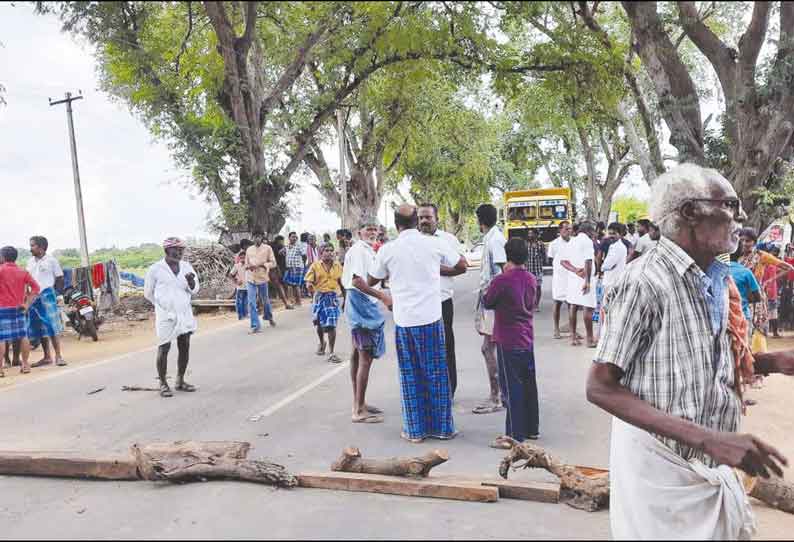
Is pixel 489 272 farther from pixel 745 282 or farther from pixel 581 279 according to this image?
pixel 581 279

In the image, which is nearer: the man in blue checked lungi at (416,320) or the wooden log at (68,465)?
the wooden log at (68,465)

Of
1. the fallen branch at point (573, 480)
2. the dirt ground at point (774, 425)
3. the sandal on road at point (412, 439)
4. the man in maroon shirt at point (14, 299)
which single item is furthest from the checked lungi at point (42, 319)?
the dirt ground at point (774, 425)

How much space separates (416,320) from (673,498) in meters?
3.17

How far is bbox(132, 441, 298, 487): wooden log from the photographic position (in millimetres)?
3701

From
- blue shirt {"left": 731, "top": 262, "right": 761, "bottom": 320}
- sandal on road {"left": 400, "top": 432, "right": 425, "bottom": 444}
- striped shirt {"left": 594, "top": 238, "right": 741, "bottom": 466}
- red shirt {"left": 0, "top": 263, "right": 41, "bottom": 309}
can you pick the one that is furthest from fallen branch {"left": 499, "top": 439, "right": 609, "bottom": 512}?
red shirt {"left": 0, "top": 263, "right": 41, "bottom": 309}

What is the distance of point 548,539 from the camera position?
7.57 ft

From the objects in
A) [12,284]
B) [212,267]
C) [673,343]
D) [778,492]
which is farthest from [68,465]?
[212,267]

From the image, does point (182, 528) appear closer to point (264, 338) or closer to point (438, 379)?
point (438, 379)

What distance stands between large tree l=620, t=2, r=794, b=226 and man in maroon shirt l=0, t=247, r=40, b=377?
27.7 feet

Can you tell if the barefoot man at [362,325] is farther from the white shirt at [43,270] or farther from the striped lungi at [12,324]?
the white shirt at [43,270]

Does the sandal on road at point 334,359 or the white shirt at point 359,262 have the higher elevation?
the white shirt at point 359,262

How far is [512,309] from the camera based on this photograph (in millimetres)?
5230

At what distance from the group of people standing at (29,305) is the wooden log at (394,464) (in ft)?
23.2

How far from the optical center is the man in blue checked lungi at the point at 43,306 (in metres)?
9.78
